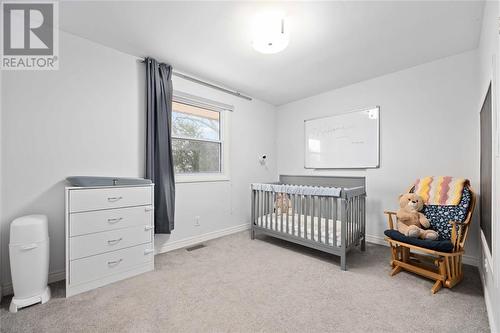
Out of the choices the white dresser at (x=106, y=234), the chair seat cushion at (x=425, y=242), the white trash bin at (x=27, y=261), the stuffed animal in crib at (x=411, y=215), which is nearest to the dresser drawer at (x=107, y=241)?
the white dresser at (x=106, y=234)

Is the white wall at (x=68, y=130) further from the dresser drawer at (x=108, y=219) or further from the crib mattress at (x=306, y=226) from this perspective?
the crib mattress at (x=306, y=226)

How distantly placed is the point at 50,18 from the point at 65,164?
49.1 inches

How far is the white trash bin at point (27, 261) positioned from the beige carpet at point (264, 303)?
0.09 m

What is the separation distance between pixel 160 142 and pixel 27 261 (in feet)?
4.76

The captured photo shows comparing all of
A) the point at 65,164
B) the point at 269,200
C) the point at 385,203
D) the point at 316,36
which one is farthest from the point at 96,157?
the point at 385,203

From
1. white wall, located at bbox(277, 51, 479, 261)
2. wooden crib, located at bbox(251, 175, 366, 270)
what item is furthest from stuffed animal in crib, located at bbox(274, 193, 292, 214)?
white wall, located at bbox(277, 51, 479, 261)

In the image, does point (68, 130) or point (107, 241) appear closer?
point (107, 241)

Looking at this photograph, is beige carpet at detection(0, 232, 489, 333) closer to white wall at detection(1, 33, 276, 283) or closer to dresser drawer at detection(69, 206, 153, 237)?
dresser drawer at detection(69, 206, 153, 237)

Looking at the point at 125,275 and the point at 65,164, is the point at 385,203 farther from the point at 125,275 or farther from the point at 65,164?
the point at 65,164

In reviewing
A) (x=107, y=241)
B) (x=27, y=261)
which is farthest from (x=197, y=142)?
(x=27, y=261)

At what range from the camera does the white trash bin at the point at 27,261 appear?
149 cm

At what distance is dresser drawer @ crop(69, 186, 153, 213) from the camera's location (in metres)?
1.70

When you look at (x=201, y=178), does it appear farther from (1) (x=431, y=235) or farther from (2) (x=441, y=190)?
(2) (x=441, y=190)

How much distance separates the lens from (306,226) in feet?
8.08
